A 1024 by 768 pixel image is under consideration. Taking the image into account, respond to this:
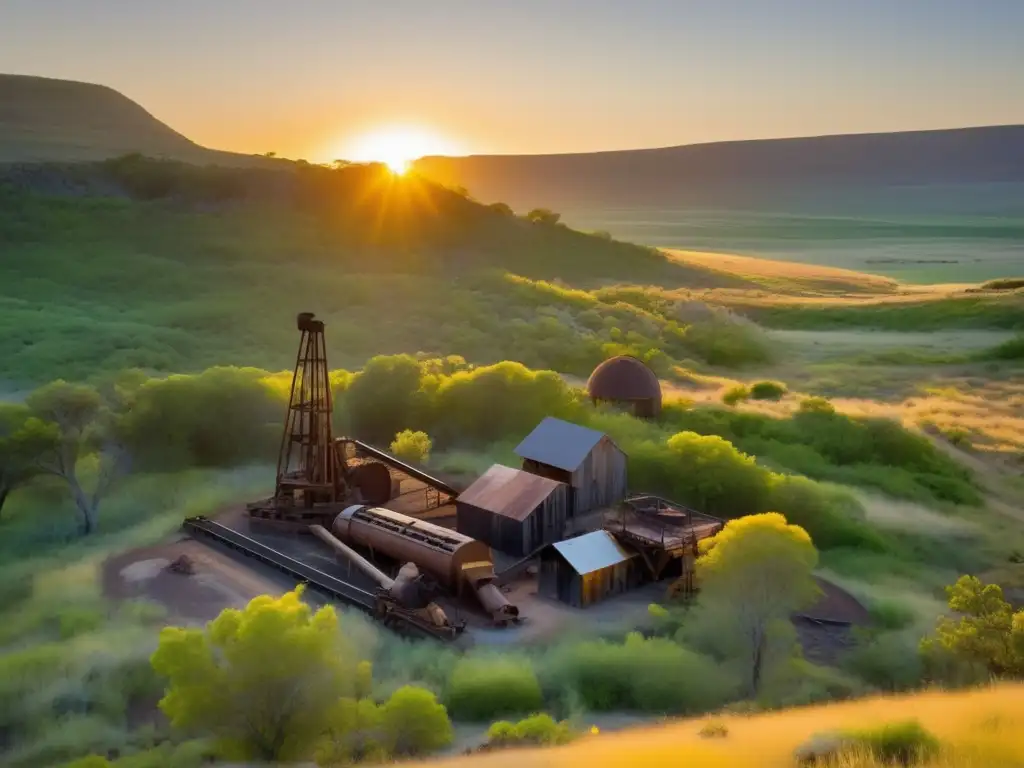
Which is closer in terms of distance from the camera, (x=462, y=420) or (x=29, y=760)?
(x=29, y=760)

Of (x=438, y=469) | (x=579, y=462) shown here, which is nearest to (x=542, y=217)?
(x=438, y=469)

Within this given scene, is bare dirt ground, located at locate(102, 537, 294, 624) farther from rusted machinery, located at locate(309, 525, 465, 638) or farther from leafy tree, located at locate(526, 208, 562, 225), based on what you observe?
leafy tree, located at locate(526, 208, 562, 225)

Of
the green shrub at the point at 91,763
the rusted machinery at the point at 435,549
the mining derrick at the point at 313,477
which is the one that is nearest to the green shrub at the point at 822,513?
the rusted machinery at the point at 435,549

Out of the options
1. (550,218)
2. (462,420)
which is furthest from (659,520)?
(550,218)

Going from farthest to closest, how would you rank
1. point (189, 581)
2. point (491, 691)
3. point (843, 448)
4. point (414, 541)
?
1. point (843, 448)
2. point (414, 541)
3. point (189, 581)
4. point (491, 691)

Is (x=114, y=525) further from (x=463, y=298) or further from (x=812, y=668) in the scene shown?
(x=463, y=298)

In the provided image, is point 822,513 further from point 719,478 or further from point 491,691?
point 491,691

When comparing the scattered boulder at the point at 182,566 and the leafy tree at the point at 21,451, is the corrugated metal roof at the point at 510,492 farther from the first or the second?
the leafy tree at the point at 21,451
